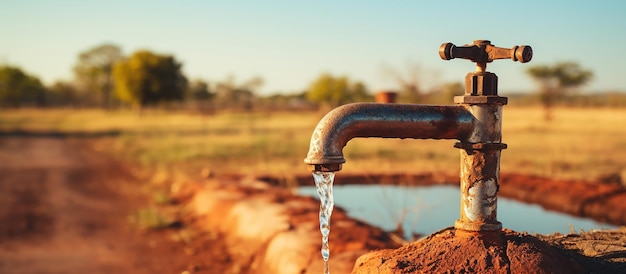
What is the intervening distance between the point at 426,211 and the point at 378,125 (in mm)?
4055

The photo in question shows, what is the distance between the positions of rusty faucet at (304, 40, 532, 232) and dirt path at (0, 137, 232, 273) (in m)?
3.13

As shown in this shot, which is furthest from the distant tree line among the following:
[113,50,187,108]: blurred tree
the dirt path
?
the dirt path

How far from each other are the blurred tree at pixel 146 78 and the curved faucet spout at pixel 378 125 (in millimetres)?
34870

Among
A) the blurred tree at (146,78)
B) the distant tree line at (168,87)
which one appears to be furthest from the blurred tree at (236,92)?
the blurred tree at (146,78)

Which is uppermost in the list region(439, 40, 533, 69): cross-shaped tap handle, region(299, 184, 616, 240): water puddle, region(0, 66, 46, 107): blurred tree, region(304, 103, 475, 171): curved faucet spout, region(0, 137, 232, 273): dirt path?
region(0, 66, 46, 107): blurred tree

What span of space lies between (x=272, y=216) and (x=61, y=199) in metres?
4.71

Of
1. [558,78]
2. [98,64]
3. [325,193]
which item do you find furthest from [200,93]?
[325,193]

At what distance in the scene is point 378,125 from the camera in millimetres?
2281

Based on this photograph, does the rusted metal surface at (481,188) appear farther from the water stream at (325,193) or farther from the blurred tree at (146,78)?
the blurred tree at (146,78)

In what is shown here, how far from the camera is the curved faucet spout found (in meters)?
Answer: 2.20

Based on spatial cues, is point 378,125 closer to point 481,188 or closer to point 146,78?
point 481,188

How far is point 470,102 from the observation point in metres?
2.35

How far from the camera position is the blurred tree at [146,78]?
3531 cm

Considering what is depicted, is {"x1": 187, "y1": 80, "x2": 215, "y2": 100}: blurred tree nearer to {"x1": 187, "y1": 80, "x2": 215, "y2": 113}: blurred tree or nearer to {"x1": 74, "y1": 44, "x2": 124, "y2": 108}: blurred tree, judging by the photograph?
{"x1": 187, "y1": 80, "x2": 215, "y2": 113}: blurred tree
